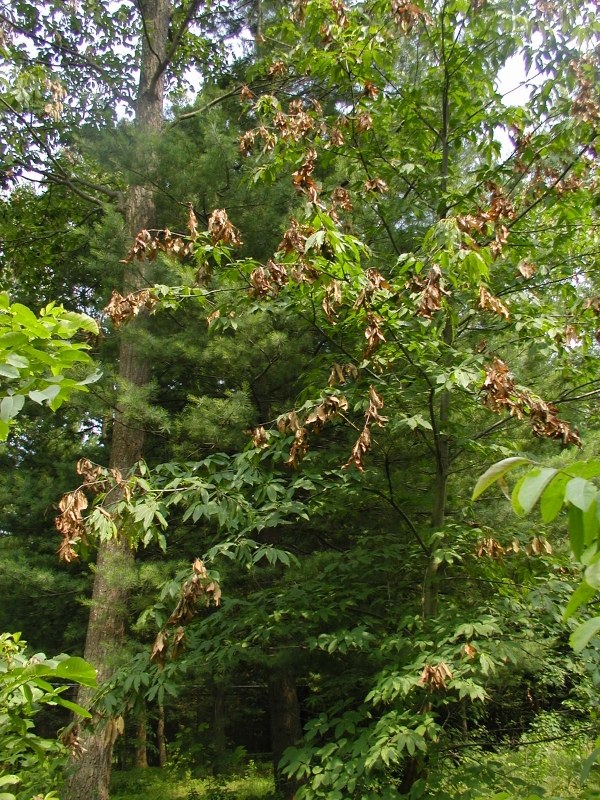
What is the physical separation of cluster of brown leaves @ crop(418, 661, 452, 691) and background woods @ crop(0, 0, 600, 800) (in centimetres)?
1

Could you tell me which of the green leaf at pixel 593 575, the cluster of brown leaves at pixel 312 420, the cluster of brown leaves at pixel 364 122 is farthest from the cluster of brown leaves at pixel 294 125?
the green leaf at pixel 593 575

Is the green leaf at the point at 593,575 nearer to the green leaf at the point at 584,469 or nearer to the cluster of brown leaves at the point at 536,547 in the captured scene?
the green leaf at the point at 584,469

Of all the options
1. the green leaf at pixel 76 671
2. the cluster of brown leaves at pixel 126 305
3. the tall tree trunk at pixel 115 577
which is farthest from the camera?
the tall tree trunk at pixel 115 577

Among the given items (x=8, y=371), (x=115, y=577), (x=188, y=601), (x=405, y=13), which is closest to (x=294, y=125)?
(x=405, y=13)

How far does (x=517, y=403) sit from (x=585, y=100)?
70.0 inches

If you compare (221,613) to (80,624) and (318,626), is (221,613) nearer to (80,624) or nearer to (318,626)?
(318,626)

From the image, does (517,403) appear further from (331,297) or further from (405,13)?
(405,13)

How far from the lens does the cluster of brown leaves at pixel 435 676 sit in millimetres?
2660

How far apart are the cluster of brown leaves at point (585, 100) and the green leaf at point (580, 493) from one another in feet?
10.7

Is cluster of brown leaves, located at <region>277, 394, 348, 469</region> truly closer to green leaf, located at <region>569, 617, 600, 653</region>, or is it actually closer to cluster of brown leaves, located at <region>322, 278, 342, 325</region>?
cluster of brown leaves, located at <region>322, 278, 342, 325</region>

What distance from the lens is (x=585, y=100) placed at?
3.45 m

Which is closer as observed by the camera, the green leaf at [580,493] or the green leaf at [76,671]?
the green leaf at [580,493]

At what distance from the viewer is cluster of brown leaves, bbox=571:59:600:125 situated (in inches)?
135

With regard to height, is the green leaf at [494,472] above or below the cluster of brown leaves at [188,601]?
above
